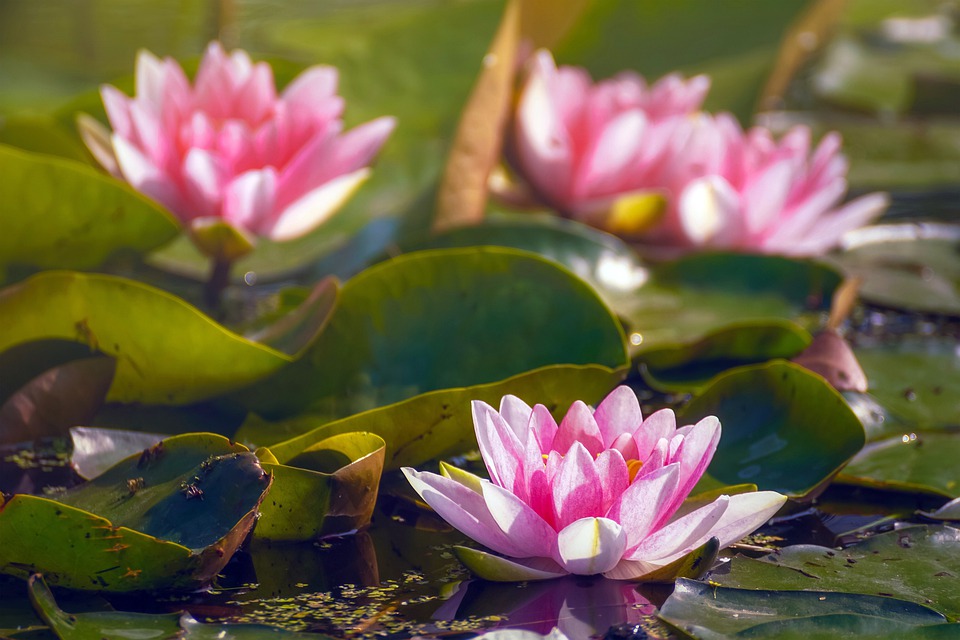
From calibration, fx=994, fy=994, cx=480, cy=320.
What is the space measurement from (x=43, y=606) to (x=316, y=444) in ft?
0.81

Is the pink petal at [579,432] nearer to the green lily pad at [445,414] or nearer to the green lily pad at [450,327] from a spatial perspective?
the green lily pad at [445,414]

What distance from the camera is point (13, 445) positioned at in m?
0.96

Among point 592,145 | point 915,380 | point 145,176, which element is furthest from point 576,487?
point 592,145

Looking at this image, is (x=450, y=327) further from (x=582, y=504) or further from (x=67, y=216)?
(x=67, y=216)

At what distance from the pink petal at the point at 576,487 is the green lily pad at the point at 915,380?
45cm

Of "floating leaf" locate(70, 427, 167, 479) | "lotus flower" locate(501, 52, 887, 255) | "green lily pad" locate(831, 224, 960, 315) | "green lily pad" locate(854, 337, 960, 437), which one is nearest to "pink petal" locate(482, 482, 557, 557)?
"floating leaf" locate(70, 427, 167, 479)

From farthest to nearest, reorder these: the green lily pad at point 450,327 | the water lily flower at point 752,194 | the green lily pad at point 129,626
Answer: the water lily flower at point 752,194
the green lily pad at point 450,327
the green lily pad at point 129,626

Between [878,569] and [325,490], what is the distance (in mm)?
460

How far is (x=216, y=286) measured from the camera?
4.39ft

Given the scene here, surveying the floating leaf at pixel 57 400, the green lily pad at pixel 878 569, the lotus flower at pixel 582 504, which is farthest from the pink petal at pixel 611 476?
the floating leaf at pixel 57 400

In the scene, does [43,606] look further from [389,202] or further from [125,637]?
[389,202]

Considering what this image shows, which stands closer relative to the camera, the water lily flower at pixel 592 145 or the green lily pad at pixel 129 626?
the green lily pad at pixel 129 626

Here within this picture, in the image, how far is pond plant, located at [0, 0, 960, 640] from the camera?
0.74 m

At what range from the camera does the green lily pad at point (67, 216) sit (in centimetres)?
114
